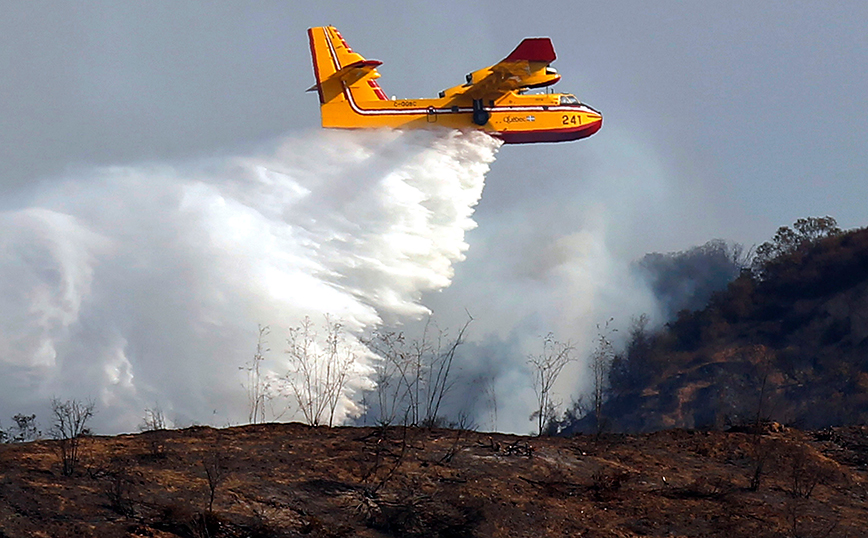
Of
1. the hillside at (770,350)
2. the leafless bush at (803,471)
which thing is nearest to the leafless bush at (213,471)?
the leafless bush at (803,471)

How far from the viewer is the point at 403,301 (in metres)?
29.3

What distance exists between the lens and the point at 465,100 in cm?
3788

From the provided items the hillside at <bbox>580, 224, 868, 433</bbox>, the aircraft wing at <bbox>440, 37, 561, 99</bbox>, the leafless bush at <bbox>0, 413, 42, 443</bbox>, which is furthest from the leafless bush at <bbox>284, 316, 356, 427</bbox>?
the hillside at <bbox>580, 224, 868, 433</bbox>

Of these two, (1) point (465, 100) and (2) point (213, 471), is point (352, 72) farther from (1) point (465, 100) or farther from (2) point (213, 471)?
(2) point (213, 471)

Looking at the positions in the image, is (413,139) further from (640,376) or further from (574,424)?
(640,376)

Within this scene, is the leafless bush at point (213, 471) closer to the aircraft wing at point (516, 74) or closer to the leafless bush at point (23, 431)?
the leafless bush at point (23, 431)

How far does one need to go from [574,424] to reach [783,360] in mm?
17268

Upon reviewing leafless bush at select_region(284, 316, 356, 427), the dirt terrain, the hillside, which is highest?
the hillside

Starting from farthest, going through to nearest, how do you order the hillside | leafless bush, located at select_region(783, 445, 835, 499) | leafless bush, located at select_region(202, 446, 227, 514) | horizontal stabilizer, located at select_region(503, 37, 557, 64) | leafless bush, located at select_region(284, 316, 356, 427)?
the hillside → horizontal stabilizer, located at select_region(503, 37, 557, 64) → leafless bush, located at select_region(284, 316, 356, 427) → leafless bush, located at select_region(783, 445, 835, 499) → leafless bush, located at select_region(202, 446, 227, 514)

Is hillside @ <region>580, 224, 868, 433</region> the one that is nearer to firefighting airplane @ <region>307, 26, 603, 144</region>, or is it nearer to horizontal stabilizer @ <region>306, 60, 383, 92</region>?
firefighting airplane @ <region>307, 26, 603, 144</region>

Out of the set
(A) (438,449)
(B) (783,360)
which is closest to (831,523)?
(A) (438,449)

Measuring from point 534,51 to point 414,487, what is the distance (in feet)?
81.9

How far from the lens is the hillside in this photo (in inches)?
2864

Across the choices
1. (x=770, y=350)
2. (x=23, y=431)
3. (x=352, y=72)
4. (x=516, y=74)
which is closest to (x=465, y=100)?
(x=516, y=74)
